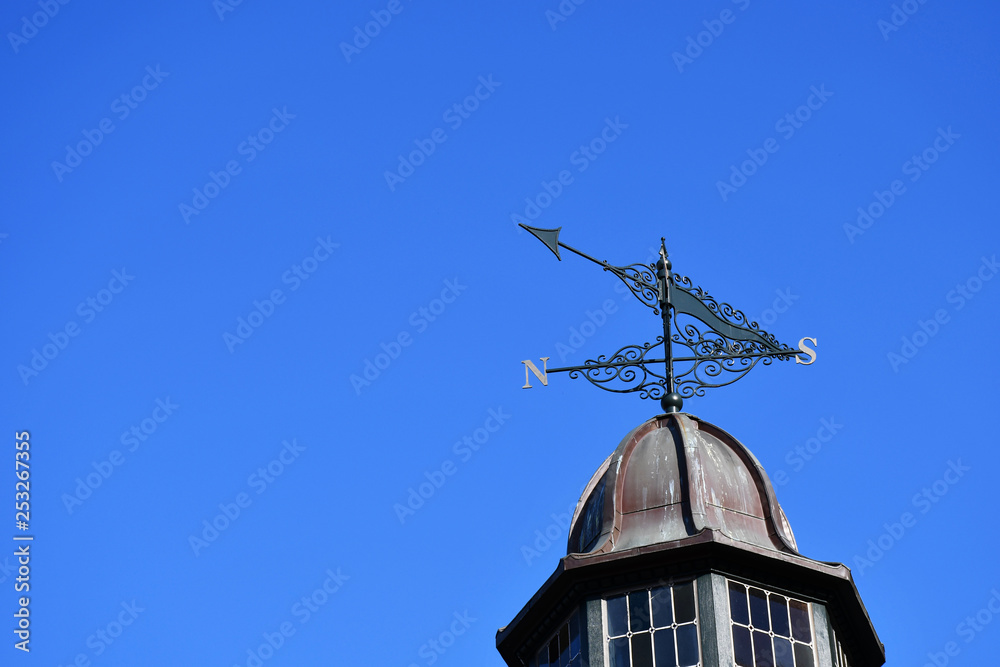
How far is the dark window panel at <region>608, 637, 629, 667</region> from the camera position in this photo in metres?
23.6

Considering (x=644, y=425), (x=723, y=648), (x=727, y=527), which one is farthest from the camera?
(x=644, y=425)

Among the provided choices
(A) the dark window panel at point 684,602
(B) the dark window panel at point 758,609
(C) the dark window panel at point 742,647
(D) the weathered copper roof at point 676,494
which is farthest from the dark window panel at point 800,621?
(A) the dark window panel at point 684,602

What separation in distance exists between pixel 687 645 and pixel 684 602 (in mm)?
A: 701

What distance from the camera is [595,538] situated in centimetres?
2541

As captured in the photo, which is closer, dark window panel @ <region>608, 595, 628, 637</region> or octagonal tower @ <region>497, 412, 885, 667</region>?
octagonal tower @ <region>497, 412, 885, 667</region>

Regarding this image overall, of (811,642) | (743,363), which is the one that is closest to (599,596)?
(811,642)

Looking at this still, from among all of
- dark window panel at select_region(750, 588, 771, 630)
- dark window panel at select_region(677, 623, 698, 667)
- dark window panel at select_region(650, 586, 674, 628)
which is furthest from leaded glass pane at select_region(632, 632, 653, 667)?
dark window panel at select_region(750, 588, 771, 630)

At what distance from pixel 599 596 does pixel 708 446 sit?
3184mm

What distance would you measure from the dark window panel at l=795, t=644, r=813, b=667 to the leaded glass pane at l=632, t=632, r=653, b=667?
2.13 meters

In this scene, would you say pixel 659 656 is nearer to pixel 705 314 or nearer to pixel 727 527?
pixel 727 527

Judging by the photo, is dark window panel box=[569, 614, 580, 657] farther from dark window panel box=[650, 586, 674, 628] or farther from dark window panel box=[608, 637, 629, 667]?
dark window panel box=[650, 586, 674, 628]

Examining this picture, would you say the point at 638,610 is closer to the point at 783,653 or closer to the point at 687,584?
the point at 687,584

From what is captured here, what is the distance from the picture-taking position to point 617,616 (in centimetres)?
2417

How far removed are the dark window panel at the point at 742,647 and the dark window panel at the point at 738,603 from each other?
0.54 ft
